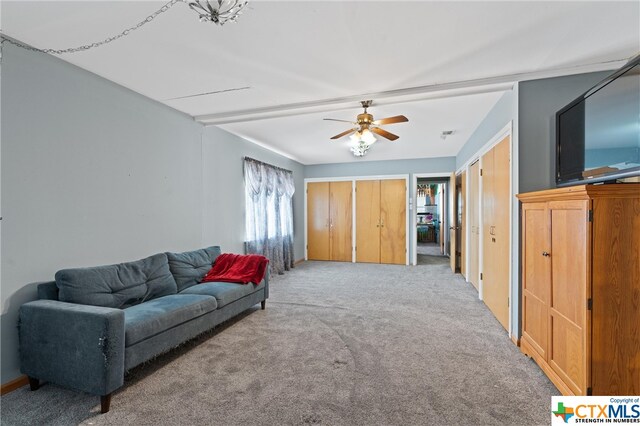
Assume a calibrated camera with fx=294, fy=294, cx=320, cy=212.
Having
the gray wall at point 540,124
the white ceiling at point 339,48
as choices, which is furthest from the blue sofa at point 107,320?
the gray wall at point 540,124

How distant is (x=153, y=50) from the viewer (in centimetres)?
225

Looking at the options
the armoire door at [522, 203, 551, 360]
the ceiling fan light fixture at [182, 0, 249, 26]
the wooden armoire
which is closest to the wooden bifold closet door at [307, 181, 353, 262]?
the armoire door at [522, 203, 551, 360]

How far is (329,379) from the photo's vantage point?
214 centimetres

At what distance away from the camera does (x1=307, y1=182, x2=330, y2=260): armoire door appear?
7301 millimetres

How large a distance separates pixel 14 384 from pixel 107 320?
3.29 ft

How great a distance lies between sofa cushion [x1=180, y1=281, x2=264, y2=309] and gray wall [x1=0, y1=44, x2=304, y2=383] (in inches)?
27.7

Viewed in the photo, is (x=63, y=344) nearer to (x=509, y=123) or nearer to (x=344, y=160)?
(x=509, y=123)

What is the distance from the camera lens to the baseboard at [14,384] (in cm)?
200

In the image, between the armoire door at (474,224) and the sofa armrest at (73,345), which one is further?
the armoire door at (474,224)

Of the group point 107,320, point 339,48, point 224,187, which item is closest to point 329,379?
point 107,320

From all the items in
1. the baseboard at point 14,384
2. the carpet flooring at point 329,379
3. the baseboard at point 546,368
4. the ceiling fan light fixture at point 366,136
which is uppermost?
the ceiling fan light fixture at point 366,136

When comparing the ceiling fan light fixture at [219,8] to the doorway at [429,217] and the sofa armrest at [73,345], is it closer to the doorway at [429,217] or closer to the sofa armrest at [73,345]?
the sofa armrest at [73,345]

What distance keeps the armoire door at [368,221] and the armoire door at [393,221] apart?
12cm

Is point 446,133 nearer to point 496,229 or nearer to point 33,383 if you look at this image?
point 496,229
